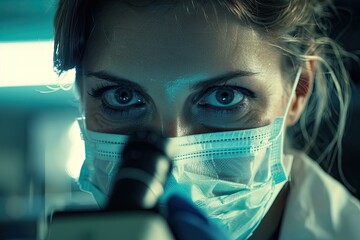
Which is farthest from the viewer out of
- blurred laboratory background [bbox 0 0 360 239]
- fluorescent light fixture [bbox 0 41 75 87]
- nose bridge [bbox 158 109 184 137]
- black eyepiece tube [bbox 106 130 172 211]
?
blurred laboratory background [bbox 0 0 360 239]

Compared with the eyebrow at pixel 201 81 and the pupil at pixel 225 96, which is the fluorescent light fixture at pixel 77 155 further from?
the pupil at pixel 225 96

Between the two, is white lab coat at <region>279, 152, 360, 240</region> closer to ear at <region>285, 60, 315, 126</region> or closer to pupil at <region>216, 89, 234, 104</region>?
ear at <region>285, 60, 315, 126</region>

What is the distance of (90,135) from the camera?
4.42 feet

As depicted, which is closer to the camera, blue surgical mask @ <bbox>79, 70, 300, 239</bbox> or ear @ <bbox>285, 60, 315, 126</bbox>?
blue surgical mask @ <bbox>79, 70, 300, 239</bbox>

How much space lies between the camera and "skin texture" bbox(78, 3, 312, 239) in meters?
1.20

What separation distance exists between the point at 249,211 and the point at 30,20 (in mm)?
1147

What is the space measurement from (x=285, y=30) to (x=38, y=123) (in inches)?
162

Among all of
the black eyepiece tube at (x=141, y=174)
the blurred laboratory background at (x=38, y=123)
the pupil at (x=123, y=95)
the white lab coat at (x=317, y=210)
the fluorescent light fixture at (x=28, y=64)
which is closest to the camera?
the black eyepiece tube at (x=141, y=174)

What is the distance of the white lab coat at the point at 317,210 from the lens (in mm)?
1381

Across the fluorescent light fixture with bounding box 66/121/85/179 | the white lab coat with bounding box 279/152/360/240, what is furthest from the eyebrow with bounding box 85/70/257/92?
the white lab coat with bounding box 279/152/360/240

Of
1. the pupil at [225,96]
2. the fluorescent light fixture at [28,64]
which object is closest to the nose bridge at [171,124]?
the pupil at [225,96]

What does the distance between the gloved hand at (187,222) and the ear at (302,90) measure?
0.70 metres

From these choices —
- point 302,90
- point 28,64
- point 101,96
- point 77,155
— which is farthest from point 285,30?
point 28,64

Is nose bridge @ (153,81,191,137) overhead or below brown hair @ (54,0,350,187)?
below
